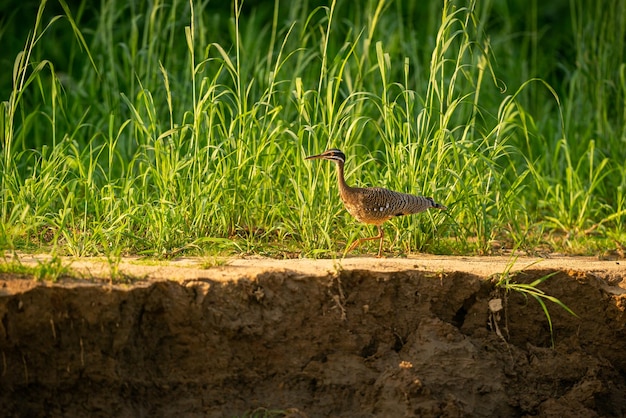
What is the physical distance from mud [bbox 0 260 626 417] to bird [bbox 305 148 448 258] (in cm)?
35

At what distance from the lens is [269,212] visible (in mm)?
6031

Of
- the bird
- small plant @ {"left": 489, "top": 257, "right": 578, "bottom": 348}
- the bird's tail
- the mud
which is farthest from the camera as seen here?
the bird's tail

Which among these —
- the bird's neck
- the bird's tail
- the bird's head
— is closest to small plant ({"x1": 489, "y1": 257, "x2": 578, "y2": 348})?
the bird's tail

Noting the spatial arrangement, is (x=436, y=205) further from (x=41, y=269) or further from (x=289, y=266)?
(x=41, y=269)

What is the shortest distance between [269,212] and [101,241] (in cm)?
107

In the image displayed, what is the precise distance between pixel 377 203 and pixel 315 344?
1.00 m

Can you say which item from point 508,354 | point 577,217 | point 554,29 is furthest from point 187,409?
point 554,29

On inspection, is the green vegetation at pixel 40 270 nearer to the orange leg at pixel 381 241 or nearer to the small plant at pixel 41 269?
the small plant at pixel 41 269

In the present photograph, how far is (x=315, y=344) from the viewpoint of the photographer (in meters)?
5.02

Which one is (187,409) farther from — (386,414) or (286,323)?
(386,414)

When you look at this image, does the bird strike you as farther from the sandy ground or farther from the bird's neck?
the sandy ground

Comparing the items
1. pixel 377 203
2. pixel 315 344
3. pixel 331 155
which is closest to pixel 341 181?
pixel 331 155

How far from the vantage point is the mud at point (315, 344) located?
182 inches

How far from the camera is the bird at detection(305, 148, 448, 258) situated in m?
5.61
